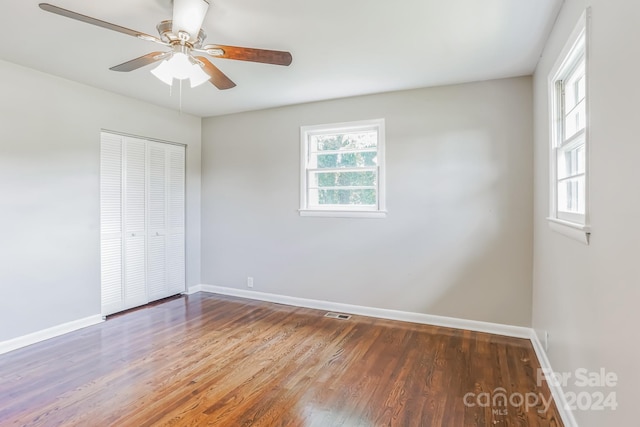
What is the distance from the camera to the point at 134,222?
4.10m

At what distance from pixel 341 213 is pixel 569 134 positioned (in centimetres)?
228

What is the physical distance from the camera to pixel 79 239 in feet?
11.4

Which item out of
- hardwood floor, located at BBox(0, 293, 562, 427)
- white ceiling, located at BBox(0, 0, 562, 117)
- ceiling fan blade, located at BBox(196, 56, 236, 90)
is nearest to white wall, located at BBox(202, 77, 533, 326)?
white ceiling, located at BBox(0, 0, 562, 117)

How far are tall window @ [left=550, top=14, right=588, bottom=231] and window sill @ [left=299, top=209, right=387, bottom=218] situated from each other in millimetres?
1678

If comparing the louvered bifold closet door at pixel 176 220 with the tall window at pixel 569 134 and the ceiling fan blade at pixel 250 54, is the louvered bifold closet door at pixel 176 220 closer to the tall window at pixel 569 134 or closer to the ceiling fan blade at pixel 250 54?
the ceiling fan blade at pixel 250 54

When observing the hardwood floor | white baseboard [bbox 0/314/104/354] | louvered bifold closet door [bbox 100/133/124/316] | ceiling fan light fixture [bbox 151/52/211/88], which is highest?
ceiling fan light fixture [bbox 151/52/211/88]

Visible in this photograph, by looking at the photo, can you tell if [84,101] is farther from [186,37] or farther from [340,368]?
[340,368]

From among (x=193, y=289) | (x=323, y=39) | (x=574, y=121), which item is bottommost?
(x=193, y=289)

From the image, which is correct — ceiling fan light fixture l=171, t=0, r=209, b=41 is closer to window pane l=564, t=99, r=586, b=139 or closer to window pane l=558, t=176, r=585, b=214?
window pane l=564, t=99, r=586, b=139

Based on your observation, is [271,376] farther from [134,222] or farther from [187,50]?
[134,222]

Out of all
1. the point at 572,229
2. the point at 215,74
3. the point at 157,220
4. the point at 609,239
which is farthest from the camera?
the point at 157,220

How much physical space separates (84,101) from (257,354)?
303 cm

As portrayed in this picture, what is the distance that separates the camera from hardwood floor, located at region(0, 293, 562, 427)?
2074mm

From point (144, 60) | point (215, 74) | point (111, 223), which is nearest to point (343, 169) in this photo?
point (215, 74)
